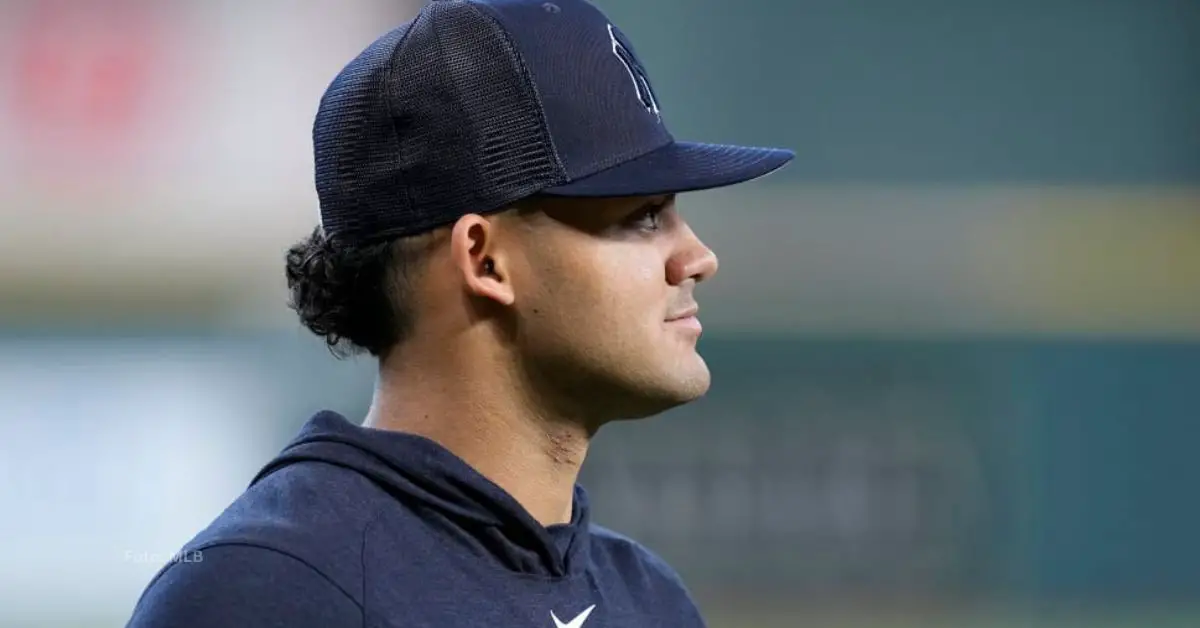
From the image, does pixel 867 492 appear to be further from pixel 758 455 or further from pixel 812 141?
pixel 812 141

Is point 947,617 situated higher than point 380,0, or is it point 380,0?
point 380,0

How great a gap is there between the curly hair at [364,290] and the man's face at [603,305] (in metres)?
0.10

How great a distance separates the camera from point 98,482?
326 centimetres

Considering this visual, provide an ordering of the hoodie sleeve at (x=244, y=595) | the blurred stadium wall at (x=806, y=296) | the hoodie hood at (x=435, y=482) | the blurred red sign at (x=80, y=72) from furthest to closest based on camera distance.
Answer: the blurred red sign at (x=80, y=72) → the blurred stadium wall at (x=806, y=296) → the hoodie hood at (x=435, y=482) → the hoodie sleeve at (x=244, y=595)

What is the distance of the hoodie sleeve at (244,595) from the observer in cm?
102

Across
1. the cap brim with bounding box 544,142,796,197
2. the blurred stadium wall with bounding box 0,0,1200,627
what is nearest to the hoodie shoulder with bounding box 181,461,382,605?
the cap brim with bounding box 544,142,796,197

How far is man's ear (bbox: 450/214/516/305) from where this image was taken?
122 centimetres

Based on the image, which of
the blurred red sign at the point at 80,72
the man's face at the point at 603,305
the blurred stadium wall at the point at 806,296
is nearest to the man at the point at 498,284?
the man's face at the point at 603,305

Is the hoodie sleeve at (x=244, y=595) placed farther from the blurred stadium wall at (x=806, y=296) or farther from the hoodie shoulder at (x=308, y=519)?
the blurred stadium wall at (x=806, y=296)

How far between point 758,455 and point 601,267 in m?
2.19

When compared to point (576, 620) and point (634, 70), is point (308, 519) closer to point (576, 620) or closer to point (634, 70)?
point (576, 620)

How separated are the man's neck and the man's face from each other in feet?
0.11

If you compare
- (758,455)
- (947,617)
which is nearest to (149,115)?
(758,455)

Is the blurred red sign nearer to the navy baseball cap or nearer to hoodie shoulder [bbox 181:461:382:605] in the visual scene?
the navy baseball cap
